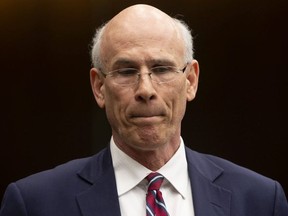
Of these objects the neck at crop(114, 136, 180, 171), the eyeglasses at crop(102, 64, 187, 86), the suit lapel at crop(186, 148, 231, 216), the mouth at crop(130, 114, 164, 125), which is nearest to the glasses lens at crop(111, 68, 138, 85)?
the eyeglasses at crop(102, 64, 187, 86)

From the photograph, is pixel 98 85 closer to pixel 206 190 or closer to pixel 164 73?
pixel 164 73

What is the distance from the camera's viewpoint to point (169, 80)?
2.07 metres

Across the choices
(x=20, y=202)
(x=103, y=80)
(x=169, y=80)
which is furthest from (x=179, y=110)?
(x=20, y=202)

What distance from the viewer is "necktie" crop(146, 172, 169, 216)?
6.73ft

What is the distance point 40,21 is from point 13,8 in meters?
0.15

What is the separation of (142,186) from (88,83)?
1.41 metres

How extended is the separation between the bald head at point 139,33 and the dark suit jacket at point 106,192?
339 mm

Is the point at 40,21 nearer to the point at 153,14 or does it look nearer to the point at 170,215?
the point at 153,14

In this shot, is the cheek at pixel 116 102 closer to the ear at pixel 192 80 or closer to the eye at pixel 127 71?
the eye at pixel 127 71

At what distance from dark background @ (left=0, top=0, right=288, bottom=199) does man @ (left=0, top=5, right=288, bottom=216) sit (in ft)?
4.09

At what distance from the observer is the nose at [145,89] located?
6.59 ft

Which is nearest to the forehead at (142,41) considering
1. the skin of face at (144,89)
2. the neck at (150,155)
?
the skin of face at (144,89)

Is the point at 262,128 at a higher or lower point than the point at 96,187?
lower

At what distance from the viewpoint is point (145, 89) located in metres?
2.01
